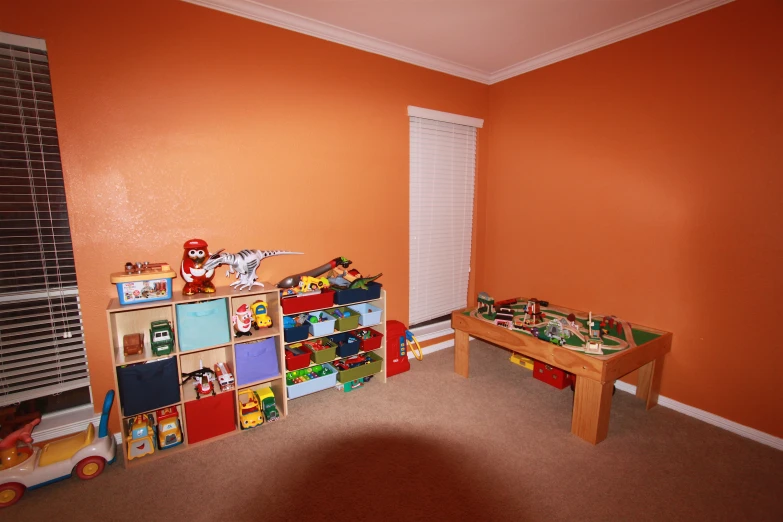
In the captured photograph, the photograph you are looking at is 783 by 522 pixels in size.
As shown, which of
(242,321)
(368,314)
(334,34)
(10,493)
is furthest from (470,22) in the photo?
(10,493)

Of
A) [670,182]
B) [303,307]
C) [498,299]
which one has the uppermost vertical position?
[670,182]

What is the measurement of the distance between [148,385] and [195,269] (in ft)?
2.26

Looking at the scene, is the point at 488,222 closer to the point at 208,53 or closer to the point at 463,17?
the point at 463,17

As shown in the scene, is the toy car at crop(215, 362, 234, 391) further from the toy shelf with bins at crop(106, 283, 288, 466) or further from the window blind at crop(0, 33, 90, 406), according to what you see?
the window blind at crop(0, 33, 90, 406)

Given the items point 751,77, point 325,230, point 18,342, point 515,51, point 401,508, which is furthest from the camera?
point 515,51

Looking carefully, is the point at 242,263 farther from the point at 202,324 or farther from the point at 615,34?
the point at 615,34

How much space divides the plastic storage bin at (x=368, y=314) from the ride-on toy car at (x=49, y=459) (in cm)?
160

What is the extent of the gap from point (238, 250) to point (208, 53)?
4.14 feet

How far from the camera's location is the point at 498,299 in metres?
3.92

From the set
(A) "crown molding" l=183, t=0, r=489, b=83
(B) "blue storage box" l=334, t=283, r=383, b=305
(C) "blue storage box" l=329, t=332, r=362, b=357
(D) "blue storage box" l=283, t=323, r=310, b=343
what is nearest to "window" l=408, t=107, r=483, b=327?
(A) "crown molding" l=183, t=0, r=489, b=83

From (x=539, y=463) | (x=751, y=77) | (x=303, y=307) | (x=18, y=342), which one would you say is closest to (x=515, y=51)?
(x=751, y=77)

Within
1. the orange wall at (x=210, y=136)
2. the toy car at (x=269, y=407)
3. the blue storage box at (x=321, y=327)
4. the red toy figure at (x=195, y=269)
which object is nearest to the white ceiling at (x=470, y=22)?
the orange wall at (x=210, y=136)

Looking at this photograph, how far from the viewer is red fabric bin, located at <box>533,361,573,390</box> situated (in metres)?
2.88

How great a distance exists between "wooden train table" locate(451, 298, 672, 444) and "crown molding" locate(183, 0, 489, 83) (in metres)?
2.17
